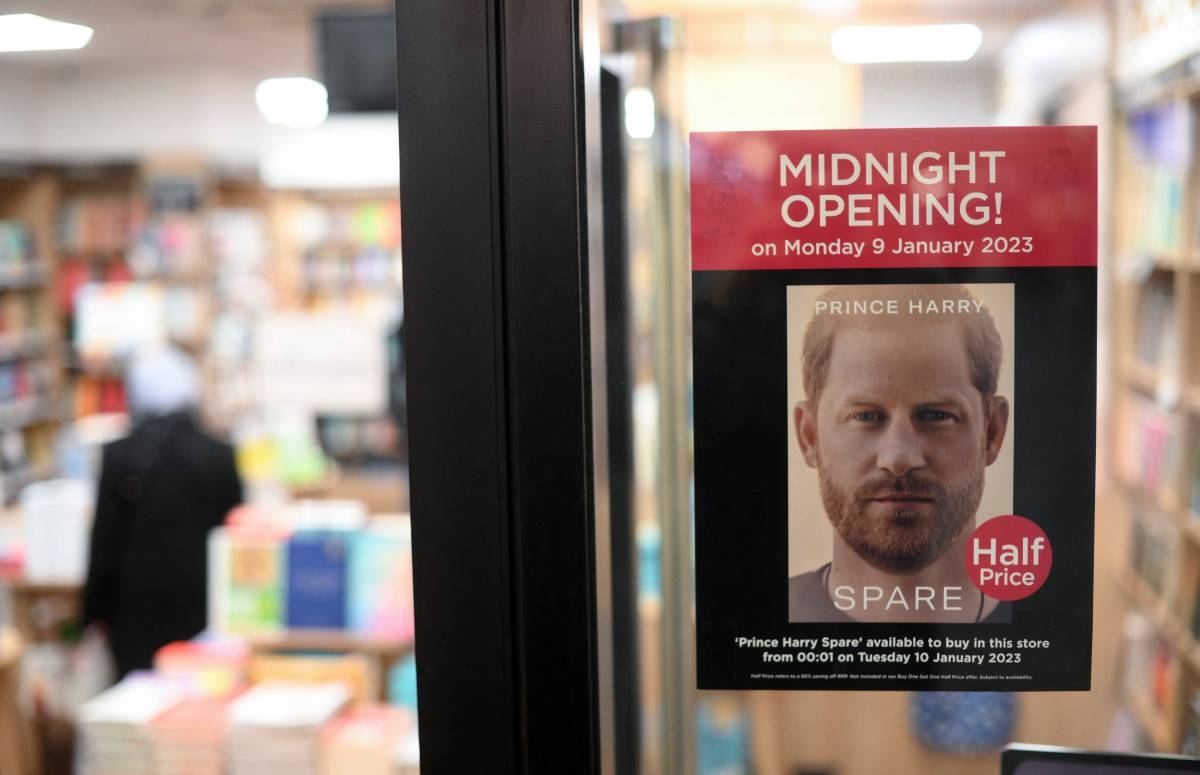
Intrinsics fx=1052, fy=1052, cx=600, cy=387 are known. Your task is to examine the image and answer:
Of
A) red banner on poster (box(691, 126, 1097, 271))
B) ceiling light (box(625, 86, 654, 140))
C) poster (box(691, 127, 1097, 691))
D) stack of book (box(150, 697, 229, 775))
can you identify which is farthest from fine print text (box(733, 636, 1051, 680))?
stack of book (box(150, 697, 229, 775))

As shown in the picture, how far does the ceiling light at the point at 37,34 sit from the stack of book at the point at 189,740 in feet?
3.17

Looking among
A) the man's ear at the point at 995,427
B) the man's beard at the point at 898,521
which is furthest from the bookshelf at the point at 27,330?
the man's ear at the point at 995,427

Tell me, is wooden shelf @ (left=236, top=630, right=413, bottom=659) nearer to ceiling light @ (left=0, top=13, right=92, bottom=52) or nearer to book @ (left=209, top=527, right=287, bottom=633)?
book @ (left=209, top=527, right=287, bottom=633)

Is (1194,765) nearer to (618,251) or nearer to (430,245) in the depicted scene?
(618,251)

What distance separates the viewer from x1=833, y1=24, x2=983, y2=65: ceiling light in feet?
3.11

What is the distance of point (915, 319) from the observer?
3.15 feet

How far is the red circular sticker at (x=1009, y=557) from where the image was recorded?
98 centimetres

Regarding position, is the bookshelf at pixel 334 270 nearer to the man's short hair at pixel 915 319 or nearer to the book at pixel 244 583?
the book at pixel 244 583

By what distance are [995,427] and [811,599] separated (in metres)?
0.23

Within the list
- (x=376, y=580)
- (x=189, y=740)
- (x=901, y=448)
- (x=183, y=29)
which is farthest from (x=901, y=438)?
(x=376, y=580)

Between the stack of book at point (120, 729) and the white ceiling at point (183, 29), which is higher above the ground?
the white ceiling at point (183, 29)

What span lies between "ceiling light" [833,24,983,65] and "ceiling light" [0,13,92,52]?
3.21 ft

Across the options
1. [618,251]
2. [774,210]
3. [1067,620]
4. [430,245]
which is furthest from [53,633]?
[1067,620]

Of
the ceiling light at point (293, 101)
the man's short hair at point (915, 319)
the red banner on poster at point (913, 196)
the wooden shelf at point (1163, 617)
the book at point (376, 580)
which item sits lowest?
the book at point (376, 580)
